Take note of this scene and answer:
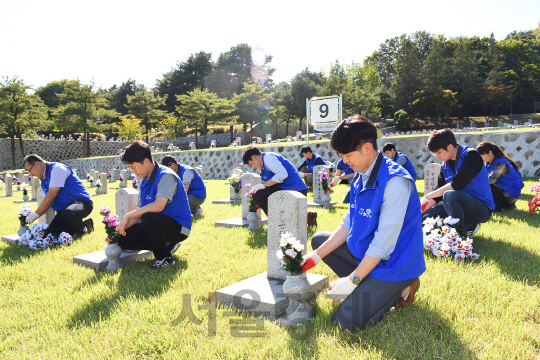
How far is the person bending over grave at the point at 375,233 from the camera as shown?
2.32 m

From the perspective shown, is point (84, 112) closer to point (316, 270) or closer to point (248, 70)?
point (248, 70)

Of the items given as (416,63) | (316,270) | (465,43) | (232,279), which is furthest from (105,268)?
(465,43)

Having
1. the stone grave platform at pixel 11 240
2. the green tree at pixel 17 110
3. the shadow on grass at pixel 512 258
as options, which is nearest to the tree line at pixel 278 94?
the green tree at pixel 17 110

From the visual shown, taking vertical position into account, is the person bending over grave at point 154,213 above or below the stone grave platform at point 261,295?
above

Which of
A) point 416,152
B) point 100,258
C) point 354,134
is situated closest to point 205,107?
point 416,152

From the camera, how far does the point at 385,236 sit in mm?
2281

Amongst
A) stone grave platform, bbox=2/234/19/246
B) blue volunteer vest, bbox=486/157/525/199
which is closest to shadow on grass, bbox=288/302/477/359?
blue volunteer vest, bbox=486/157/525/199

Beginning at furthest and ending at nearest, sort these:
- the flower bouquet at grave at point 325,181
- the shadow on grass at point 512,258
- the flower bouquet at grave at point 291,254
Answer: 1. the flower bouquet at grave at point 325,181
2. the shadow on grass at point 512,258
3. the flower bouquet at grave at point 291,254

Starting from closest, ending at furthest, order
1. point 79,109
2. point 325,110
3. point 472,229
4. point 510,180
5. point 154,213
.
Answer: point 154,213 < point 472,229 < point 510,180 < point 325,110 < point 79,109

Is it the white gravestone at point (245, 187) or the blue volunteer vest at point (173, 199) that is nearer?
the blue volunteer vest at point (173, 199)

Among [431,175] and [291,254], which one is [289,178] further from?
[291,254]

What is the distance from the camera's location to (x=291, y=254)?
2.62m

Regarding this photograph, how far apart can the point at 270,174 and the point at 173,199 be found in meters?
2.25

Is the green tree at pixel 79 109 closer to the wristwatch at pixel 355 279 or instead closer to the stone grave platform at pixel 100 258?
the stone grave platform at pixel 100 258
